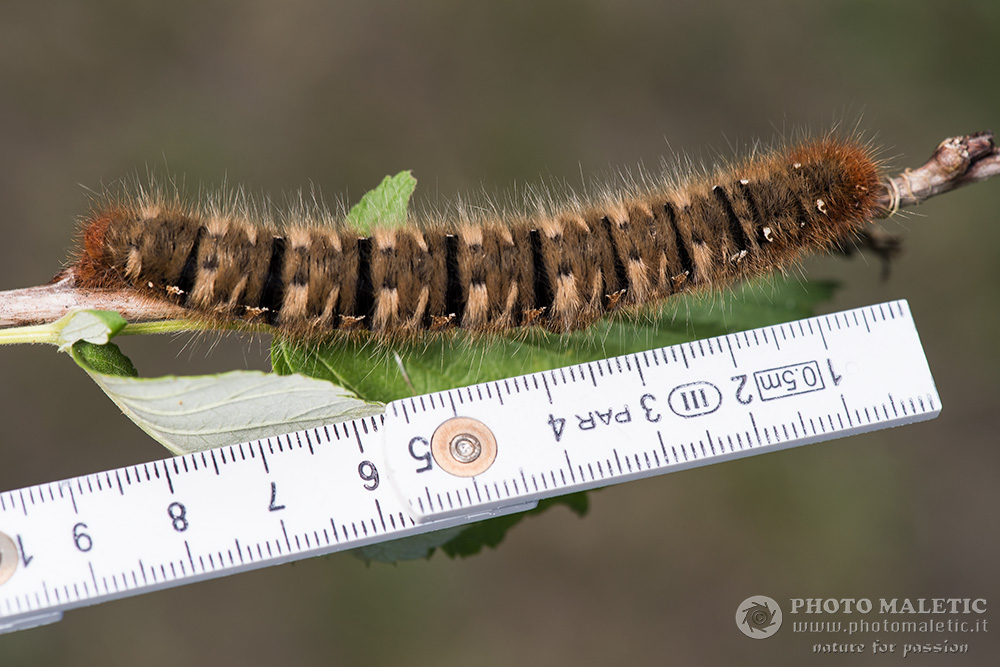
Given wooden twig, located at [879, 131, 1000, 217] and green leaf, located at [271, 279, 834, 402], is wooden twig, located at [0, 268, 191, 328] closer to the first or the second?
green leaf, located at [271, 279, 834, 402]

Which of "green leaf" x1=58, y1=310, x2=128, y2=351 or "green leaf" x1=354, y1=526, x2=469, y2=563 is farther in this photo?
"green leaf" x1=354, y1=526, x2=469, y2=563

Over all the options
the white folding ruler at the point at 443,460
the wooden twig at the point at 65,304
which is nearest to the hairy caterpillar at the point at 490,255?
the wooden twig at the point at 65,304

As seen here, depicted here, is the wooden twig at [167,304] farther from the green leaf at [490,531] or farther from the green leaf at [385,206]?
the green leaf at [490,531]

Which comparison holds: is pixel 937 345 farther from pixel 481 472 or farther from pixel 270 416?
pixel 270 416

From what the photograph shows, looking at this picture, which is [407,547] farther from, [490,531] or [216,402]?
[216,402]

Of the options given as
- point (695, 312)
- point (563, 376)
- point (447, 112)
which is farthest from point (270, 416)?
point (447, 112)

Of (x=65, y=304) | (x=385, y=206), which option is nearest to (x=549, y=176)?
(x=385, y=206)

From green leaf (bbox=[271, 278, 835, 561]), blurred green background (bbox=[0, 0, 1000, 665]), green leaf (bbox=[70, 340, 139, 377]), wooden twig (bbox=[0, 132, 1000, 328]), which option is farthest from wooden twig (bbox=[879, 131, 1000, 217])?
blurred green background (bbox=[0, 0, 1000, 665])
